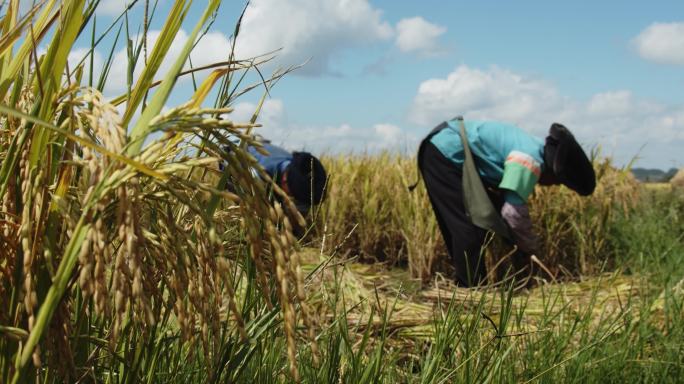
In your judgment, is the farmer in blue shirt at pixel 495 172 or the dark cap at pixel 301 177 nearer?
the farmer in blue shirt at pixel 495 172

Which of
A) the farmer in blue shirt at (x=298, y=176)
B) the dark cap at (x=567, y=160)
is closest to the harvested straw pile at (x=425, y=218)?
the farmer in blue shirt at (x=298, y=176)

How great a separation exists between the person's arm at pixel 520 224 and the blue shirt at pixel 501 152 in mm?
44

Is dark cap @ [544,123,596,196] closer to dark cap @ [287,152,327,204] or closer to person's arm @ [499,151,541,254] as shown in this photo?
person's arm @ [499,151,541,254]

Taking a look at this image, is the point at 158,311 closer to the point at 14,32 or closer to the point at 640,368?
the point at 14,32

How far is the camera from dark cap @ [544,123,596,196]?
16.2ft

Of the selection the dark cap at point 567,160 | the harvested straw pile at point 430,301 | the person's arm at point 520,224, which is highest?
the dark cap at point 567,160

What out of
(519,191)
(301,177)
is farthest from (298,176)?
(519,191)

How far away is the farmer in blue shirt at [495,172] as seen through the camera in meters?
5.02

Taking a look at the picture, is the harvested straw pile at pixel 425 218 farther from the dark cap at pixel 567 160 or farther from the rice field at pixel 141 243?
the rice field at pixel 141 243

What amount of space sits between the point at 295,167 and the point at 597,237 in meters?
2.71

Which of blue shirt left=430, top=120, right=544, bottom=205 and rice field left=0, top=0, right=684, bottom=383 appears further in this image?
blue shirt left=430, top=120, right=544, bottom=205

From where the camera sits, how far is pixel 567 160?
5.00m

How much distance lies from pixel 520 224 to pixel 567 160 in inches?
22.4

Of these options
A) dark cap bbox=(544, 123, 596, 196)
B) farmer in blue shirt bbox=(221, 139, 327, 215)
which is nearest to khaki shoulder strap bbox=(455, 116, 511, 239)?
dark cap bbox=(544, 123, 596, 196)
